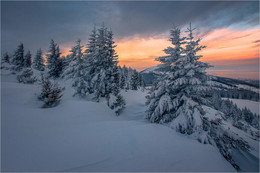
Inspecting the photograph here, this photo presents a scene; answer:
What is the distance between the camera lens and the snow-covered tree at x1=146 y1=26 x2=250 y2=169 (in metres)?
6.91

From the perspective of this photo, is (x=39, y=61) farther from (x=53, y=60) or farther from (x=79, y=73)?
(x=79, y=73)

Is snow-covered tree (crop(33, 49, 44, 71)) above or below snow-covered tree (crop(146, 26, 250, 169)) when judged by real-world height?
above

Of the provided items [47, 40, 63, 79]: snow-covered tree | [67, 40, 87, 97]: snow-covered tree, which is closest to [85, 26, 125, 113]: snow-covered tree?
[67, 40, 87, 97]: snow-covered tree

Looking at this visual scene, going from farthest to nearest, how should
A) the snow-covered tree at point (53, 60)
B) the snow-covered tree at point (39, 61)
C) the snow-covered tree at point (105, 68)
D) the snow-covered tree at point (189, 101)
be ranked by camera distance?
the snow-covered tree at point (39, 61), the snow-covered tree at point (53, 60), the snow-covered tree at point (105, 68), the snow-covered tree at point (189, 101)

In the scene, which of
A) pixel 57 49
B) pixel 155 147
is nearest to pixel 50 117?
pixel 155 147

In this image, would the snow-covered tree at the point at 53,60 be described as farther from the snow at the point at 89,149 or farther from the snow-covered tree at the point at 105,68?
the snow at the point at 89,149

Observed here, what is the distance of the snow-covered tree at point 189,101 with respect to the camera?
6906 millimetres

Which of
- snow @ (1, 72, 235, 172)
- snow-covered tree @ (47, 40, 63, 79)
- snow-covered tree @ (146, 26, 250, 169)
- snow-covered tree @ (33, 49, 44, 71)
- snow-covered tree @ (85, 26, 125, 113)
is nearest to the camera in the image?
snow @ (1, 72, 235, 172)

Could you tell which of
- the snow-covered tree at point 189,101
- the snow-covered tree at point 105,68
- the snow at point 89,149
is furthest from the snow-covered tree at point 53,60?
the snow-covered tree at point 189,101

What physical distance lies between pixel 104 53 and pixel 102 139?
12.8 m

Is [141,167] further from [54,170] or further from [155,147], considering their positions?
[54,170]

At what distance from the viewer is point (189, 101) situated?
7699mm

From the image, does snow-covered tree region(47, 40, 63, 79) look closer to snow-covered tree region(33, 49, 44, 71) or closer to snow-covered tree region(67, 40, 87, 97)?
snow-covered tree region(67, 40, 87, 97)

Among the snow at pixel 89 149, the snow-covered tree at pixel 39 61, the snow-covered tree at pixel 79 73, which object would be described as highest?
the snow-covered tree at pixel 39 61
